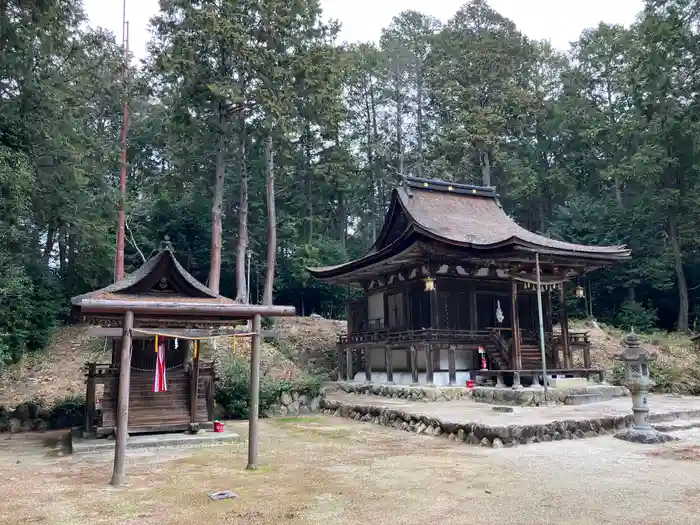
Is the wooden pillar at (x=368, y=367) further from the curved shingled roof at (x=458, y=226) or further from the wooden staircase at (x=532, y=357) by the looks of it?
the wooden staircase at (x=532, y=357)

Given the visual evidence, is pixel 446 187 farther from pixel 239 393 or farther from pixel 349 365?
pixel 239 393

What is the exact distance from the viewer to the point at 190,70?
2172cm

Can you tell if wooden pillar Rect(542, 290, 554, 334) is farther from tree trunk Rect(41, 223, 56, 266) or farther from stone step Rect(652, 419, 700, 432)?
tree trunk Rect(41, 223, 56, 266)

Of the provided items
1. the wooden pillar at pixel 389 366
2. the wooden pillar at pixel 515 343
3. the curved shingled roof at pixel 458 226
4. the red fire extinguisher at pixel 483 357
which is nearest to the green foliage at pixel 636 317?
the curved shingled roof at pixel 458 226

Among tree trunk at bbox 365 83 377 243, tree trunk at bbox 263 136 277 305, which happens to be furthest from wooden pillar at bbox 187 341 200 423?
tree trunk at bbox 365 83 377 243

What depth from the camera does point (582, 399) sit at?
1461 centimetres

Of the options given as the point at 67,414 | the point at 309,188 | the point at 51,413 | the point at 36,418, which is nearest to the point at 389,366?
the point at 67,414

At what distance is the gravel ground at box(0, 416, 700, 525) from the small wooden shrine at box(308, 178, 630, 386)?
291 inches

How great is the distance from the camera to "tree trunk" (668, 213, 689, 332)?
2775 cm

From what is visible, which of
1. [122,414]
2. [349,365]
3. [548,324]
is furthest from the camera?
[349,365]

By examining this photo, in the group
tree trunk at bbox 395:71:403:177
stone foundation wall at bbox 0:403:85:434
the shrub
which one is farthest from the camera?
tree trunk at bbox 395:71:403:177

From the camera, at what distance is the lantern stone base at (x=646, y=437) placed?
9.60m

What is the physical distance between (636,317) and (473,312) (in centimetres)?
1370

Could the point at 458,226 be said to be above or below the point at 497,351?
above
